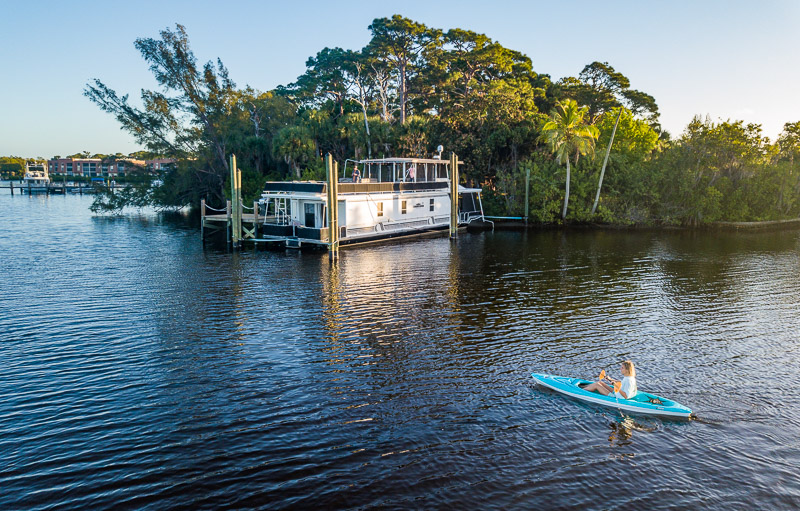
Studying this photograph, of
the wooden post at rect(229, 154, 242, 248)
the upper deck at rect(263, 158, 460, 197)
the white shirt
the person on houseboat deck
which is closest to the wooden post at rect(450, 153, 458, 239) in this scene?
the upper deck at rect(263, 158, 460, 197)

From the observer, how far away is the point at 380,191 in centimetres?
3984

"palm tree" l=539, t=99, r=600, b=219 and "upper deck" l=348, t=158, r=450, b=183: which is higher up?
"palm tree" l=539, t=99, r=600, b=219

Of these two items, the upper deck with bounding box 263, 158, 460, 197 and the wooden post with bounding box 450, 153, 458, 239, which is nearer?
the upper deck with bounding box 263, 158, 460, 197

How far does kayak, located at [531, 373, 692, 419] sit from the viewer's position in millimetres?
12508

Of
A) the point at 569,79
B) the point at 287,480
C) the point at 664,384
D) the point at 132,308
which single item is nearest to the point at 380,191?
the point at 132,308

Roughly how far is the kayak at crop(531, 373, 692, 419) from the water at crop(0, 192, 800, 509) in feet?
0.78

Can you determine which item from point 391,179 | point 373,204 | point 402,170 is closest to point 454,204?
point 402,170

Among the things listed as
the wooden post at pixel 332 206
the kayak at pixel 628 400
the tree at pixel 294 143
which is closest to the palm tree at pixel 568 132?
the tree at pixel 294 143

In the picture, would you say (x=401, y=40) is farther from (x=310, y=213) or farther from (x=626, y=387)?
(x=626, y=387)

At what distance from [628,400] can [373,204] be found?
2883 centimetres

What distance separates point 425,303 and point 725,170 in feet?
135

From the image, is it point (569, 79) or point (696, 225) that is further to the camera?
point (569, 79)

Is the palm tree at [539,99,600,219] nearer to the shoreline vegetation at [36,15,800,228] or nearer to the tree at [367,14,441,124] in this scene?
Result: the shoreline vegetation at [36,15,800,228]

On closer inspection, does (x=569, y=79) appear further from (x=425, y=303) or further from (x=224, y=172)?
(x=425, y=303)
